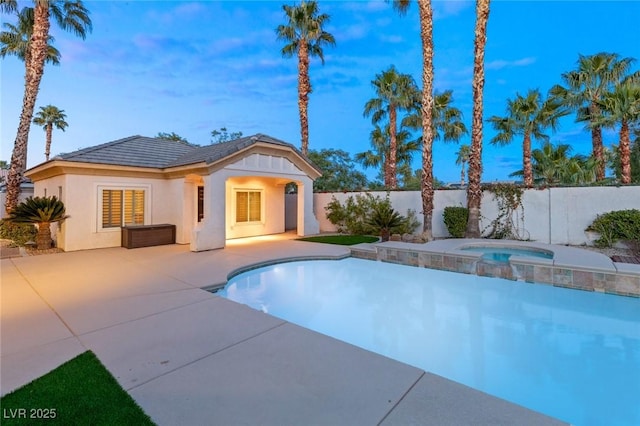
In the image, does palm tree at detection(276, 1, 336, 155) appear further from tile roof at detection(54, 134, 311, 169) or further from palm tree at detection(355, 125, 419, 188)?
palm tree at detection(355, 125, 419, 188)

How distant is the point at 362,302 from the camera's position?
660 centimetres

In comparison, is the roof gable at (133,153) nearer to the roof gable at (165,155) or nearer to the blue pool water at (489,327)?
the roof gable at (165,155)

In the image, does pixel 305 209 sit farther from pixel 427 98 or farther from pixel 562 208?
pixel 562 208

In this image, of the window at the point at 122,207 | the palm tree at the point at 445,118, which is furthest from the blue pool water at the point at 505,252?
the window at the point at 122,207

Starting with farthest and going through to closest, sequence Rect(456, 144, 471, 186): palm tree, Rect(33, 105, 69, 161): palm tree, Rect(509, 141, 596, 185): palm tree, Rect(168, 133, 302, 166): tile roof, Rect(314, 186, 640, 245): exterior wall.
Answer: Rect(456, 144, 471, 186): palm tree < Rect(33, 105, 69, 161): palm tree < Rect(509, 141, 596, 185): palm tree < Rect(168, 133, 302, 166): tile roof < Rect(314, 186, 640, 245): exterior wall

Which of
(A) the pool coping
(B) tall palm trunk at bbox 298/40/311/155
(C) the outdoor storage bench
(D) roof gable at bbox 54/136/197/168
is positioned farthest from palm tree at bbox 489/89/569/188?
(D) roof gable at bbox 54/136/197/168

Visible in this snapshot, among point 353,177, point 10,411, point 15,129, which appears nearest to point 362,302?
point 10,411

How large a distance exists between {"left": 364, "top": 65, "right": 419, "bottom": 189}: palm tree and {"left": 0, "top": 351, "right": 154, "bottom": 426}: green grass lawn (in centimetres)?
1821

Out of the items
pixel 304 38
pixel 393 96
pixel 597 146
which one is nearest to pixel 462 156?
pixel 597 146

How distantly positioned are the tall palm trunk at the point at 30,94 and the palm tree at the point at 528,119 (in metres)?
25.2

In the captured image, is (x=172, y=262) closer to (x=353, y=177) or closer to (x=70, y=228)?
(x=70, y=228)

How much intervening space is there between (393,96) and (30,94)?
18.6 metres

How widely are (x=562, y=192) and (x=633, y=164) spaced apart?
18432mm

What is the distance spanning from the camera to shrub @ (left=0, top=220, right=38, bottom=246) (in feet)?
41.6
